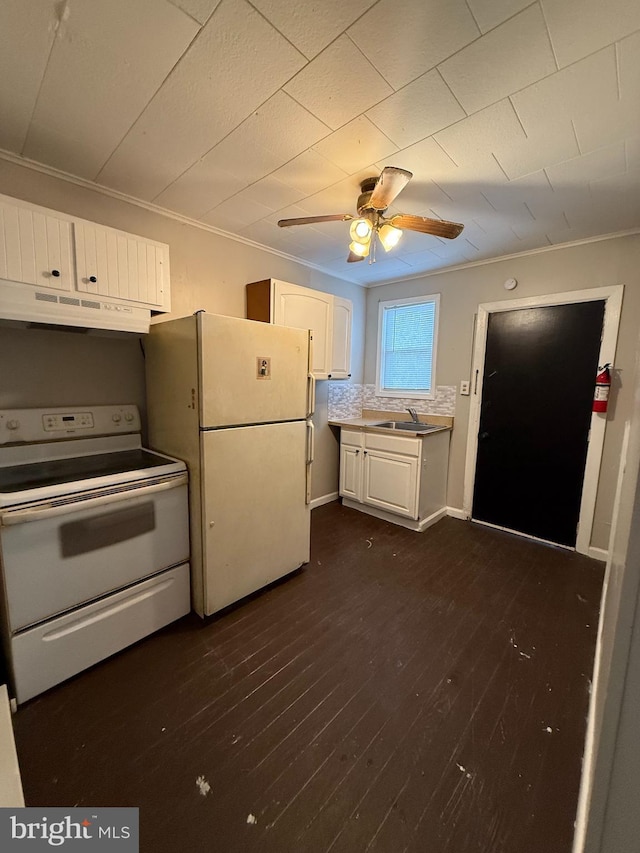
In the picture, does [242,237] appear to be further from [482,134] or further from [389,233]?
[482,134]

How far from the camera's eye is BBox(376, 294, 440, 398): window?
3.43 meters

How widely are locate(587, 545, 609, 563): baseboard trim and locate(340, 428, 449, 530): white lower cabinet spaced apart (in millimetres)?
1163

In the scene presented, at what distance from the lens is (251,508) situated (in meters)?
2.02

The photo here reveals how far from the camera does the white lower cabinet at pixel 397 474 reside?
2.98 meters

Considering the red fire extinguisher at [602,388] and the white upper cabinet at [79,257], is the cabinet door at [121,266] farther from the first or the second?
the red fire extinguisher at [602,388]

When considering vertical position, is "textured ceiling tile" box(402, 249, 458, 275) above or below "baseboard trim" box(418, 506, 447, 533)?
above

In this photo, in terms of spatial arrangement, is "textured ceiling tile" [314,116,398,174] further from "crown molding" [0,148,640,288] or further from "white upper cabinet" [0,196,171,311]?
"crown molding" [0,148,640,288]

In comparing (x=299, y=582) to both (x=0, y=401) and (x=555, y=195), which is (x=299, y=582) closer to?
(x=0, y=401)

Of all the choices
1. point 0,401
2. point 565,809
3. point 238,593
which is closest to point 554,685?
point 565,809

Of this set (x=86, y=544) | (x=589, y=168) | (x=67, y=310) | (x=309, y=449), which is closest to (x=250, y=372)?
(x=309, y=449)

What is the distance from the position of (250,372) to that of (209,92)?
1.15 meters

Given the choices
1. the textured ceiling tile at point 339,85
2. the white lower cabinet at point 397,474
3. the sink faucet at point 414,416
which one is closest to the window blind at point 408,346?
the sink faucet at point 414,416

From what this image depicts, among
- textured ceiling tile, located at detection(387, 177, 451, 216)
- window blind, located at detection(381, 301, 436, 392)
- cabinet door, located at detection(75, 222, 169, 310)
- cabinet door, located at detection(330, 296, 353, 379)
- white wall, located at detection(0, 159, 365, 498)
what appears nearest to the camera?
cabinet door, located at detection(75, 222, 169, 310)

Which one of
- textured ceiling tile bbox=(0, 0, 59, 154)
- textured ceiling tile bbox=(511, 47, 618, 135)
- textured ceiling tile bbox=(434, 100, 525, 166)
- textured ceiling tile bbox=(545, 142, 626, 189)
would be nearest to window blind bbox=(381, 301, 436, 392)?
textured ceiling tile bbox=(545, 142, 626, 189)
